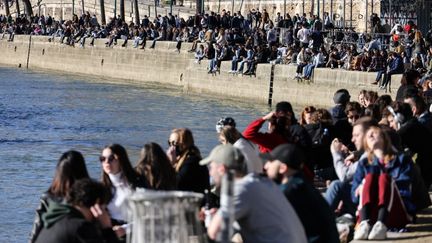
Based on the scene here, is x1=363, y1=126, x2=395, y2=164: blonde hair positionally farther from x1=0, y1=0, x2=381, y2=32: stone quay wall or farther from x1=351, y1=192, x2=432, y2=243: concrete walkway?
x1=0, y1=0, x2=381, y2=32: stone quay wall

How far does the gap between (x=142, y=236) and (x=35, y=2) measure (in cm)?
8839

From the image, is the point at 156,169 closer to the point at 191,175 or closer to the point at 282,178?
the point at 191,175

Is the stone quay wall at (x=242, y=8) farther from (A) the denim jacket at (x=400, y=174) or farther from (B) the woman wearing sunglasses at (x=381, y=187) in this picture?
(B) the woman wearing sunglasses at (x=381, y=187)

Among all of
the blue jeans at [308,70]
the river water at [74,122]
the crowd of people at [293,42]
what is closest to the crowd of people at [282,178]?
the river water at [74,122]

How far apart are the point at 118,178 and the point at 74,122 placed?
101ft

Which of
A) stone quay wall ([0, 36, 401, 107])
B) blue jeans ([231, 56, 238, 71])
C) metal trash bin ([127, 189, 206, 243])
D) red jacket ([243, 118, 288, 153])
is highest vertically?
metal trash bin ([127, 189, 206, 243])

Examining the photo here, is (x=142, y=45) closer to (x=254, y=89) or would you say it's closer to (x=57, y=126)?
(x=254, y=89)

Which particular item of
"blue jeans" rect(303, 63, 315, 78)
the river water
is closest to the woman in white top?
the river water

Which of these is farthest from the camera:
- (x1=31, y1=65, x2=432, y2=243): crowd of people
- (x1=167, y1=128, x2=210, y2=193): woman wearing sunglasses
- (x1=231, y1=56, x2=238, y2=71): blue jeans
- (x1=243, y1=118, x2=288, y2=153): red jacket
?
(x1=231, y1=56, x2=238, y2=71): blue jeans

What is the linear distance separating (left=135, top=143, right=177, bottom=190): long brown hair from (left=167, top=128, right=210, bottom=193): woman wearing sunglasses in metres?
0.97

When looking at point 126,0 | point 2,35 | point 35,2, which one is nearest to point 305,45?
point 2,35

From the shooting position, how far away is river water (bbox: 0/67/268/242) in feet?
78.6

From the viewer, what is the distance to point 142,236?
7.06 meters

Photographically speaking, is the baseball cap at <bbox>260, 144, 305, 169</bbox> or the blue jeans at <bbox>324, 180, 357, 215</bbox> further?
the blue jeans at <bbox>324, 180, 357, 215</bbox>
